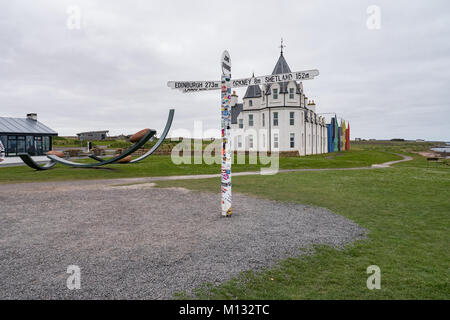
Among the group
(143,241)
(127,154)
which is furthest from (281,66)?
(143,241)

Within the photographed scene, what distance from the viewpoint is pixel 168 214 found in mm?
8562

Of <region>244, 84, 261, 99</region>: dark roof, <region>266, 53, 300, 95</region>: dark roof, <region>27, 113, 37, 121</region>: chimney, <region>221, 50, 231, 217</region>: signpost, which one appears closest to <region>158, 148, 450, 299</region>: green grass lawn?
<region>221, 50, 231, 217</region>: signpost

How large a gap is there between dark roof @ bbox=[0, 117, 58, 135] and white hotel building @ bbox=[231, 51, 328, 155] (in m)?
25.9

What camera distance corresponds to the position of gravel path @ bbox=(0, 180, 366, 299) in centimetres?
423

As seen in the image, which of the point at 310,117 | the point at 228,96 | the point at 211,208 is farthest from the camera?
the point at 310,117

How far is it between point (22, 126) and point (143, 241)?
3894cm

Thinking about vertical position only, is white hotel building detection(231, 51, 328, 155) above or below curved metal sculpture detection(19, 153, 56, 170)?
above

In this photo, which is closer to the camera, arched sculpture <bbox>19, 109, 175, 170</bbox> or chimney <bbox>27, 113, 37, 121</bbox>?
arched sculpture <bbox>19, 109, 175, 170</bbox>

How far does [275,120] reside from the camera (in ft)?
123

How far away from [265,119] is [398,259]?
1336 inches

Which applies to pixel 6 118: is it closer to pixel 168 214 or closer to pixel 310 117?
pixel 168 214

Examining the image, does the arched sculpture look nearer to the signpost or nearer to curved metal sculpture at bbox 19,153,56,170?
curved metal sculpture at bbox 19,153,56,170

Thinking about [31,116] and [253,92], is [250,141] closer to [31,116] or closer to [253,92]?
[253,92]
